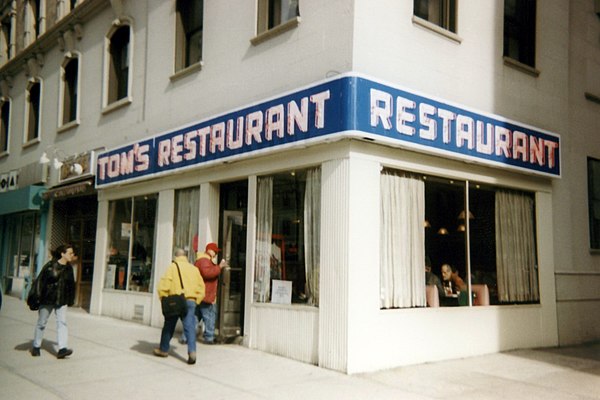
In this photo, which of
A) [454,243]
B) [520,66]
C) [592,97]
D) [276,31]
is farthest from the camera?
[592,97]

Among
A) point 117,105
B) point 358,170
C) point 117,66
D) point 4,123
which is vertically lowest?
point 358,170

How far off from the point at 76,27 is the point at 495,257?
12.8 metres

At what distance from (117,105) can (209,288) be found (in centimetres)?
647

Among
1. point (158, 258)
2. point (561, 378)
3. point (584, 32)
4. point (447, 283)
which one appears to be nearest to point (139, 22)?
point (158, 258)

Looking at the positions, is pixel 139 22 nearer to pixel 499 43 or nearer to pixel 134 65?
pixel 134 65

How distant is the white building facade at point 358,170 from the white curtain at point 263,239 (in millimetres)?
29

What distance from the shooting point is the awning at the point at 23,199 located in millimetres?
17375

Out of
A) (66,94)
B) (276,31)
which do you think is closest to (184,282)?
(276,31)

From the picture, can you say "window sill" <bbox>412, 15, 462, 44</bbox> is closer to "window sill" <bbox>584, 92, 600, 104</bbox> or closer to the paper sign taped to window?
"window sill" <bbox>584, 92, 600, 104</bbox>

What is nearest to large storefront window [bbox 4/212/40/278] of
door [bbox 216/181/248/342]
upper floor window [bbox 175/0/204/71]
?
upper floor window [bbox 175/0/204/71]

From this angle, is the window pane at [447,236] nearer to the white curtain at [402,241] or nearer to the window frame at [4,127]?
the white curtain at [402,241]

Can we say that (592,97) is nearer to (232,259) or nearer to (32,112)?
A: (232,259)

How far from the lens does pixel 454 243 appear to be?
10.1 metres

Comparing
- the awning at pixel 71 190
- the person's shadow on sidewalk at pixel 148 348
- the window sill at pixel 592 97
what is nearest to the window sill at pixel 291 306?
the person's shadow on sidewalk at pixel 148 348
